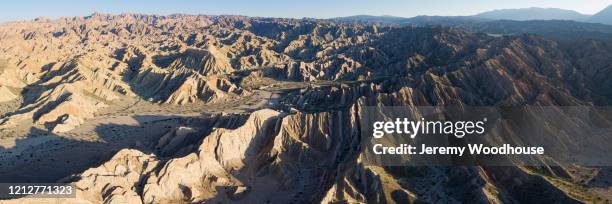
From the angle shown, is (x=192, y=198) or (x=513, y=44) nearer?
(x=192, y=198)

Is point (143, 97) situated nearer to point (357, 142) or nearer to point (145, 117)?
point (145, 117)

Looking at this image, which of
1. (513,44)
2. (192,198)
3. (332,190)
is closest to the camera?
(332,190)

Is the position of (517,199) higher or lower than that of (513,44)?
lower

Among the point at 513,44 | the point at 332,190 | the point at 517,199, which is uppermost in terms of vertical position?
the point at 513,44

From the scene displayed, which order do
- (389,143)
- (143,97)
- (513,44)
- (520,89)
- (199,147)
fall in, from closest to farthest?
(199,147)
(389,143)
(520,89)
(143,97)
(513,44)

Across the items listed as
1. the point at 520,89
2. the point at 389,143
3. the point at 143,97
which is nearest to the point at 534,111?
the point at 520,89

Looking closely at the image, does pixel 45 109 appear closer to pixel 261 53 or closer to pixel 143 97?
pixel 143 97

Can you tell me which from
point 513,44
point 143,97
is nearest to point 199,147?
point 143,97
